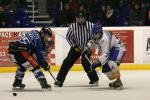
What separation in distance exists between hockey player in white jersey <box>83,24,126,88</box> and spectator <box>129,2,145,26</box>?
179 inches

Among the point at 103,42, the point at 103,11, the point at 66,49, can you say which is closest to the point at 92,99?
the point at 103,42

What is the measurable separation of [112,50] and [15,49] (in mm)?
1505

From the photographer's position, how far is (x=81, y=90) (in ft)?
29.1

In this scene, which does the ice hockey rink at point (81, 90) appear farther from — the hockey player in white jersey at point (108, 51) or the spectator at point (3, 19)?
the spectator at point (3, 19)

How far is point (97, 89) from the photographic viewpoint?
9.01 meters

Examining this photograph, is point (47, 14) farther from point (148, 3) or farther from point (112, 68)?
point (112, 68)

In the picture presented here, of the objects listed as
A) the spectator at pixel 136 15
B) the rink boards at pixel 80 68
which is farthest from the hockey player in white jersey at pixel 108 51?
the spectator at pixel 136 15

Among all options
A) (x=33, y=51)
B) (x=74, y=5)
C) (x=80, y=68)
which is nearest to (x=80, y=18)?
(x=33, y=51)

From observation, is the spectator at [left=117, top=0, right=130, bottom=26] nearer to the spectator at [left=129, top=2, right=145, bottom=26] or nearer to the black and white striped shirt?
the spectator at [left=129, top=2, right=145, bottom=26]

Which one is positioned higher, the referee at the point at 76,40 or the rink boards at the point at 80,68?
the referee at the point at 76,40

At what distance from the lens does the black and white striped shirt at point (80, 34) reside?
9281mm

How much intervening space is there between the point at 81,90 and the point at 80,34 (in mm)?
969

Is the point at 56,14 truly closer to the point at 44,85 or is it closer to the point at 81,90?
the point at 81,90

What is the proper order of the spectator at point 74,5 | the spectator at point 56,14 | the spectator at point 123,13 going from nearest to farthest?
the spectator at point 56,14
the spectator at point 123,13
the spectator at point 74,5
